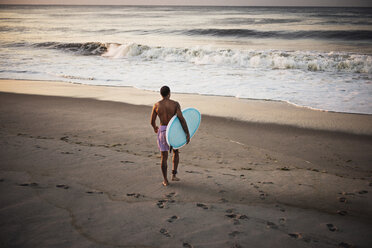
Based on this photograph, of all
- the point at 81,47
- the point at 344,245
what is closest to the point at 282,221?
the point at 344,245

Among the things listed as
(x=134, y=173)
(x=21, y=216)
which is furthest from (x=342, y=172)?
(x=21, y=216)

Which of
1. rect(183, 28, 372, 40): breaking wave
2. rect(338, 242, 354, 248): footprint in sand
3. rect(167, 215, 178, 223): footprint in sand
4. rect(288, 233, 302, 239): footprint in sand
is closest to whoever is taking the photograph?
rect(338, 242, 354, 248): footprint in sand

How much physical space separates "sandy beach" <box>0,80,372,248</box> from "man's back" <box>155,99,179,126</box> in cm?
98

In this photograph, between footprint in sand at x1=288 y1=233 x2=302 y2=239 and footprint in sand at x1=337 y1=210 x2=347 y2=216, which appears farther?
footprint in sand at x1=337 y1=210 x2=347 y2=216

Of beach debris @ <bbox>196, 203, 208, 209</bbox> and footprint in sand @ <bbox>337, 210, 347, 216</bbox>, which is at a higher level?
beach debris @ <bbox>196, 203, 208, 209</bbox>

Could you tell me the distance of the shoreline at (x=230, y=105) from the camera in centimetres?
718

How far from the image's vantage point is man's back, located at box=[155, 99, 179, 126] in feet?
12.8

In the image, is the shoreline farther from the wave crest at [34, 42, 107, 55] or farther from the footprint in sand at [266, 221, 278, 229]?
the wave crest at [34, 42, 107, 55]

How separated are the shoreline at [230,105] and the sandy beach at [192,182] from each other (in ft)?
0.26

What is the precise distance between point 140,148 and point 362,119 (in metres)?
5.91

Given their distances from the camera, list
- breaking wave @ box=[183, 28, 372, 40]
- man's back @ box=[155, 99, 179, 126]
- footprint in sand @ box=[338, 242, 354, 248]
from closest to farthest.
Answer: footprint in sand @ box=[338, 242, 354, 248] → man's back @ box=[155, 99, 179, 126] → breaking wave @ box=[183, 28, 372, 40]

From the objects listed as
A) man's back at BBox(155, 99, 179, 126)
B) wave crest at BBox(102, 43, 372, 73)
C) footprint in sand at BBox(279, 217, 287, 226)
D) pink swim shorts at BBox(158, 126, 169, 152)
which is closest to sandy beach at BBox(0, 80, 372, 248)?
footprint in sand at BBox(279, 217, 287, 226)

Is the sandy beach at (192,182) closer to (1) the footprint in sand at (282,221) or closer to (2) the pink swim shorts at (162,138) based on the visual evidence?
(1) the footprint in sand at (282,221)

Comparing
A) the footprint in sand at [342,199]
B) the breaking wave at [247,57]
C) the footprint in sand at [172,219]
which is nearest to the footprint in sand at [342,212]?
the footprint in sand at [342,199]
